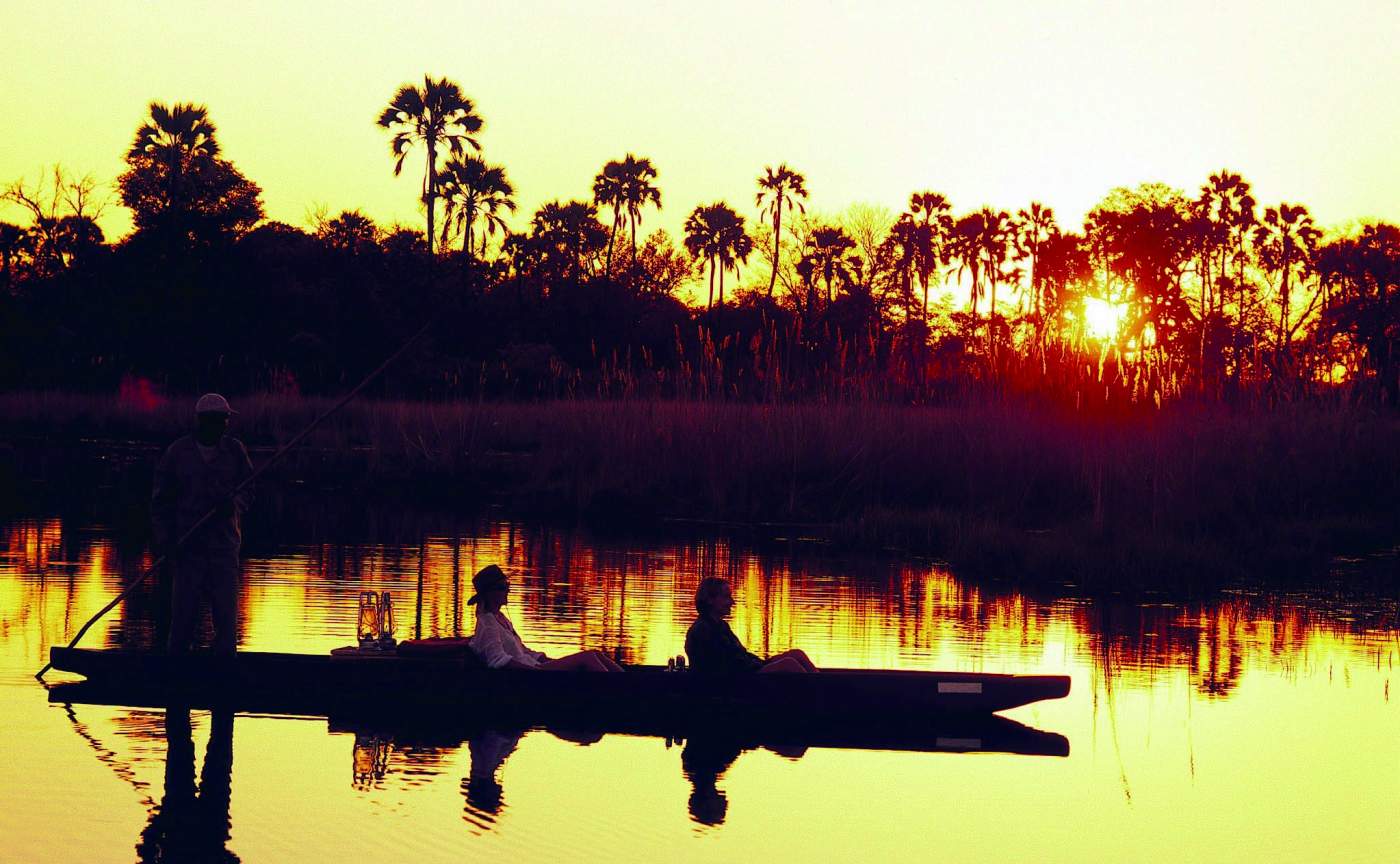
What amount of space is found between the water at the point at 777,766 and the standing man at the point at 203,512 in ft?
2.32

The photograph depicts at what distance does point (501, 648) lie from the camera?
37.7 ft

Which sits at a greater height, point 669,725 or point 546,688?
point 546,688

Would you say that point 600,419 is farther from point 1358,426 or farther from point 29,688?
point 29,688

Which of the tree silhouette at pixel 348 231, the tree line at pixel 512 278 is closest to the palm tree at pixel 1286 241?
the tree line at pixel 512 278

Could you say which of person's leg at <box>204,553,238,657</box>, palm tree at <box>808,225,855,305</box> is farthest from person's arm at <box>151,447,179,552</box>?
palm tree at <box>808,225,855,305</box>

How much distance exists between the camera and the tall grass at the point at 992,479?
21672 mm

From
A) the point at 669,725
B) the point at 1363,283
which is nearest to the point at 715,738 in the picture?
the point at 669,725

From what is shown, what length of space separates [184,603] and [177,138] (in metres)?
62.5

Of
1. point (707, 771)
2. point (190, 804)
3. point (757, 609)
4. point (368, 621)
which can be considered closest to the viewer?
point (190, 804)

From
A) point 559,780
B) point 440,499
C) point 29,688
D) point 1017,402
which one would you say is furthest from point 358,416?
point 559,780

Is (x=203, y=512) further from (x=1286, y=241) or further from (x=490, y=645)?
(x=1286, y=241)

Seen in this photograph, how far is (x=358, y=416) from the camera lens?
138 ft

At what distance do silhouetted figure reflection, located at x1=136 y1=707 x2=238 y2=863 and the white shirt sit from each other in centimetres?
157

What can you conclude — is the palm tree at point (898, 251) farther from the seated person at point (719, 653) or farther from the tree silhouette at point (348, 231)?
the seated person at point (719, 653)
